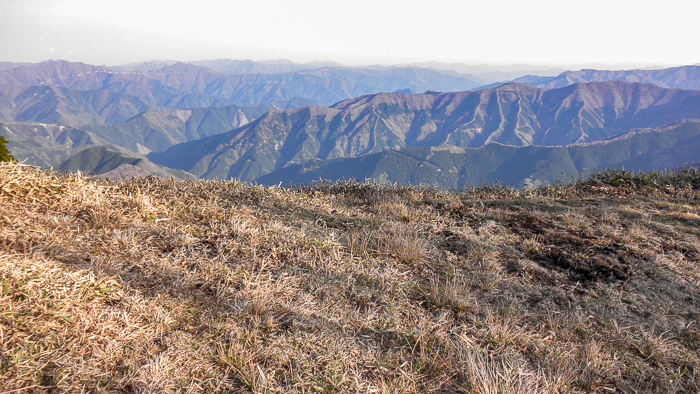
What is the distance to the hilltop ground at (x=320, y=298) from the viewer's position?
2488 mm

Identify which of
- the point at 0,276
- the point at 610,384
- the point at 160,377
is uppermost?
the point at 0,276

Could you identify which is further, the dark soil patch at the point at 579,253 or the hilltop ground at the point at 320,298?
the dark soil patch at the point at 579,253

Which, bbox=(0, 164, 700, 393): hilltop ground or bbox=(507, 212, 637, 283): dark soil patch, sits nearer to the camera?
bbox=(0, 164, 700, 393): hilltop ground

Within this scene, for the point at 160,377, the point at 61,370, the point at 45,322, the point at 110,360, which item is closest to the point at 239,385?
the point at 160,377

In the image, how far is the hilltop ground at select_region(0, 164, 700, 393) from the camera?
249cm

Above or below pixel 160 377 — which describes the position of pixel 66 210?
above

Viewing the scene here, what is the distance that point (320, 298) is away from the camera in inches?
139

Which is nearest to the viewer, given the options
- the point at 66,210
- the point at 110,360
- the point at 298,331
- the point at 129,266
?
the point at 110,360

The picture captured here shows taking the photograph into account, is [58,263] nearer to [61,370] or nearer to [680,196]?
[61,370]

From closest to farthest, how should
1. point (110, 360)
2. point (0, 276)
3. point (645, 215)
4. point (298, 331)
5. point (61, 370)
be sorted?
point (61, 370)
point (110, 360)
point (0, 276)
point (298, 331)
point (645, 215)

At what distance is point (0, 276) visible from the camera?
8.70 ft

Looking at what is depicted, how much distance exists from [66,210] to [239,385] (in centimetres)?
364

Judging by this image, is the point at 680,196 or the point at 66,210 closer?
the point at 66,210

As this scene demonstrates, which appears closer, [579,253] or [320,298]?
[320,298]
